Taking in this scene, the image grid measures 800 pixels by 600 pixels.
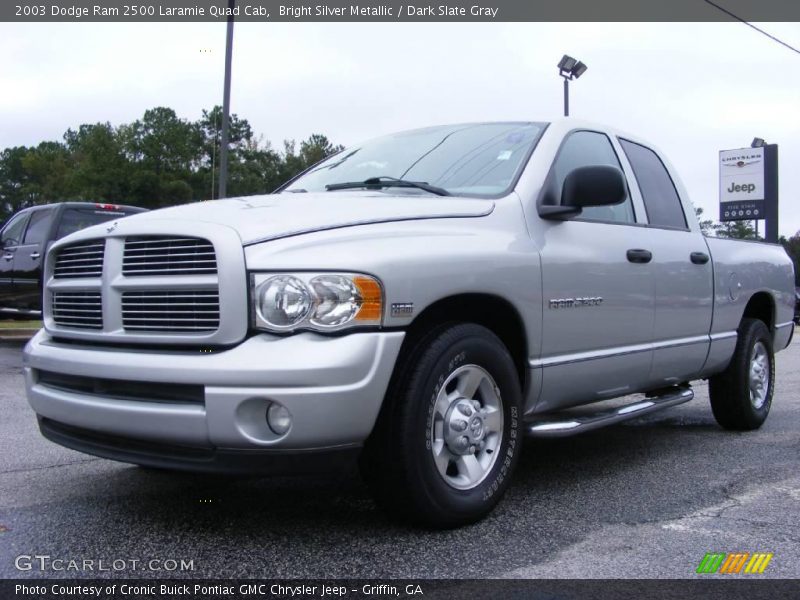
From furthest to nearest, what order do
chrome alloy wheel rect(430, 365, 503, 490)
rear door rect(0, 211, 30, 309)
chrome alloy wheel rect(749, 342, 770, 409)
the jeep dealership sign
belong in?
1. the jeep dealership sign
2. rear door rect(0, 211, 30, 309)
3. chrome alloy wheel rect(749, 342, 770, 409)
4. chrome alloy wheel rect(430, 365, 503, 490)

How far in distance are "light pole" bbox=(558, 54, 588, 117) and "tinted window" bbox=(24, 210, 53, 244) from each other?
12179 mm

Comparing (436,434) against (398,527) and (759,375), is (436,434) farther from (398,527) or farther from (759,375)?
(759,375)

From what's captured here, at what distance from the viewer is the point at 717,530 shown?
144 inches

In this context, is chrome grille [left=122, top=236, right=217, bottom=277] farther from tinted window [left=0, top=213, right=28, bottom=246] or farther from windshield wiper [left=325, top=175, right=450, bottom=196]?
tinted window [left=0, top=213, right=28, bottom=246]

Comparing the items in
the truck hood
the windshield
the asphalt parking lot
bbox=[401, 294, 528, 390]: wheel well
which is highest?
the windshield

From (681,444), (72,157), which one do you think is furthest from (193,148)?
(681,444)

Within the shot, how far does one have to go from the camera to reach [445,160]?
14.8 feet

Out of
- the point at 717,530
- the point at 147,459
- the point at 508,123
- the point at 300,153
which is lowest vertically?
the point at 717,530

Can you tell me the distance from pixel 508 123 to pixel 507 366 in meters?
1.68

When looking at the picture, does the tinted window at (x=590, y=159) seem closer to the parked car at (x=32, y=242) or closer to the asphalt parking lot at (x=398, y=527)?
the asphalt parking lot at (x=398, y=527)

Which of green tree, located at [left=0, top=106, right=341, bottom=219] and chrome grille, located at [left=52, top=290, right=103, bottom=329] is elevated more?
green tree, located at [left=0, top=106, right=341, bottom=219]

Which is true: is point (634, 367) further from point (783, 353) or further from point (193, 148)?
point (193, 148)

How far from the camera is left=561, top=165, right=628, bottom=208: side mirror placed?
412 centimetres

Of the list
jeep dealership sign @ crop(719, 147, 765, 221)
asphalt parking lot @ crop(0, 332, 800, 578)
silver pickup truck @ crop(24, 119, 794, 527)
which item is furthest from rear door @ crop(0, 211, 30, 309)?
jeep dealership sign @ crop(719, 147, 765, 221)
